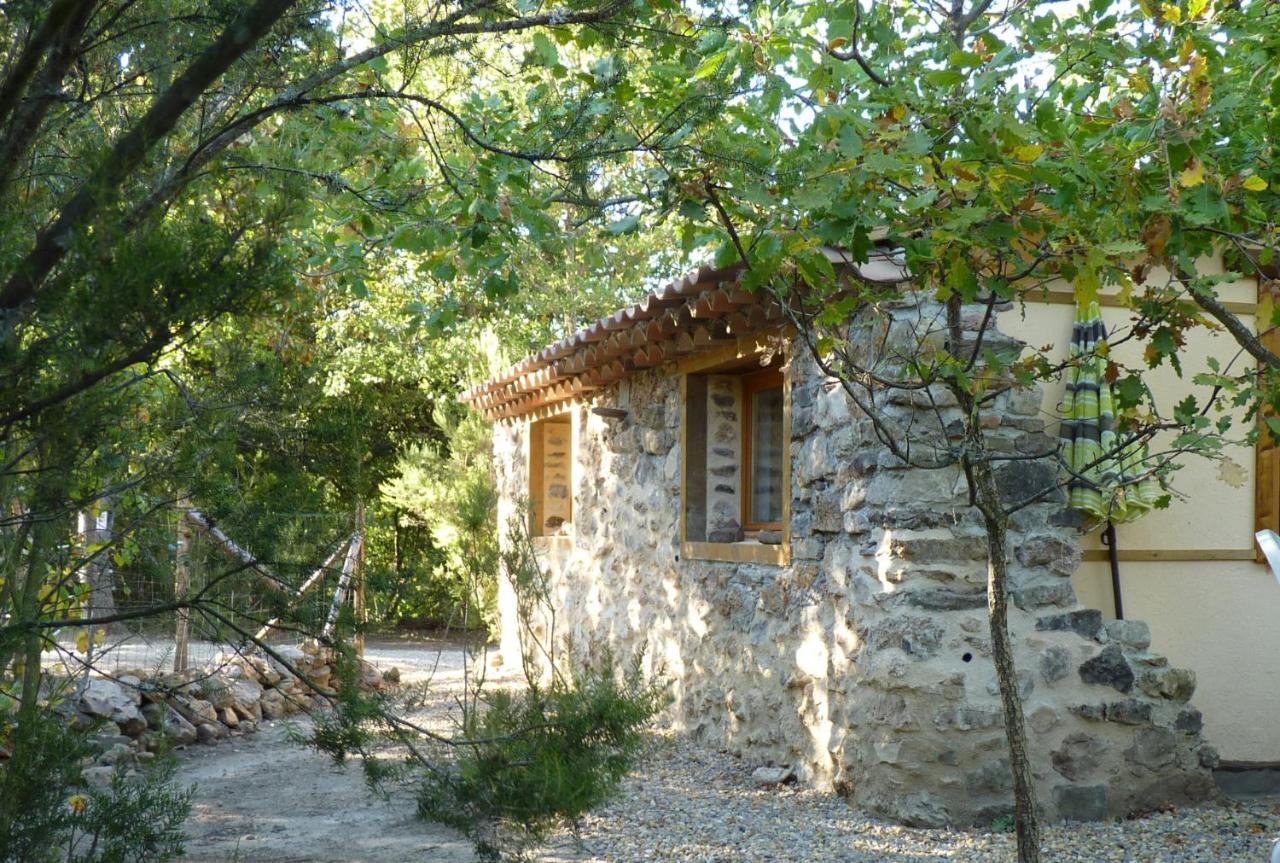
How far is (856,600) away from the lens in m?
5.39

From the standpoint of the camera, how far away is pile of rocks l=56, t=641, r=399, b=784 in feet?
20.8

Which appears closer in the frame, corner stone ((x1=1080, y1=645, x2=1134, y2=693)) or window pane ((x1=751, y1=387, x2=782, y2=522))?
corner stone ((x1=1080, y1=645, x2=1134, y2=693))

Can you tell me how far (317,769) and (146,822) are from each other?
3.52 metres

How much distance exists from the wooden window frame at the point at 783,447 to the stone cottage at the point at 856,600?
0.01 m

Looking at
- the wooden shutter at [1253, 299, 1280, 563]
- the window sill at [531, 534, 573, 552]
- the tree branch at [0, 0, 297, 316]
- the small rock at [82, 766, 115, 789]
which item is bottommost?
the small rock at [82, 766, 115, 789]

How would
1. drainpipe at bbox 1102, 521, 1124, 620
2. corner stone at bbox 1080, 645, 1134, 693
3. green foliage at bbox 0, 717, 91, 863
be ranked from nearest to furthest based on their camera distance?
1. green foliage at bbox 0, 717, 91, 863
2. corner stone at bbox 1080, 645, 1134, 693
3. drainpipe at bbox 1102, 521, 1124, 620

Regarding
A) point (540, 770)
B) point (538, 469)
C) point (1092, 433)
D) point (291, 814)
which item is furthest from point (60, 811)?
point (538, 469)

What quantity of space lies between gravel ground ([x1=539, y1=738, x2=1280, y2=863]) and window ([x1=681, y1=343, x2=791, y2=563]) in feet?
5.64

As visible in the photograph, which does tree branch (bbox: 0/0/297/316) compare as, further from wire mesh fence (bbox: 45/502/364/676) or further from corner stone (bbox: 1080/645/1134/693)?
corner stone (bbox: 1080/645/1134/693)

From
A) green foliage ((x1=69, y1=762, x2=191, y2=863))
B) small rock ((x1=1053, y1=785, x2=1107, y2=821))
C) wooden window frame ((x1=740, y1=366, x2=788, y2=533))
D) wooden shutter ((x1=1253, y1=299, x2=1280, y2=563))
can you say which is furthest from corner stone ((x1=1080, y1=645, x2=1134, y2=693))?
green foliage ((x1=69, y1=762, x2=191, y2=863))

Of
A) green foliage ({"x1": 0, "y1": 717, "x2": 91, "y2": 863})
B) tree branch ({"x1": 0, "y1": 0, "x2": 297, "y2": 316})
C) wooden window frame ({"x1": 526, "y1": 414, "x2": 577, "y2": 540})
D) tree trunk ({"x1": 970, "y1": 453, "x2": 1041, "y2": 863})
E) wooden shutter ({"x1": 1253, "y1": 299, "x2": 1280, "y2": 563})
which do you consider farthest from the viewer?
wooden window frame ({"x1": 526, "y1": 414, "x2": 577, "y2": 540})

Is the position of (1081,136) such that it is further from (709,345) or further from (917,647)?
(709,345)

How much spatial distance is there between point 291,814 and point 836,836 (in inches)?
100

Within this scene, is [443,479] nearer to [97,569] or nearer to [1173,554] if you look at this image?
[97,569]
